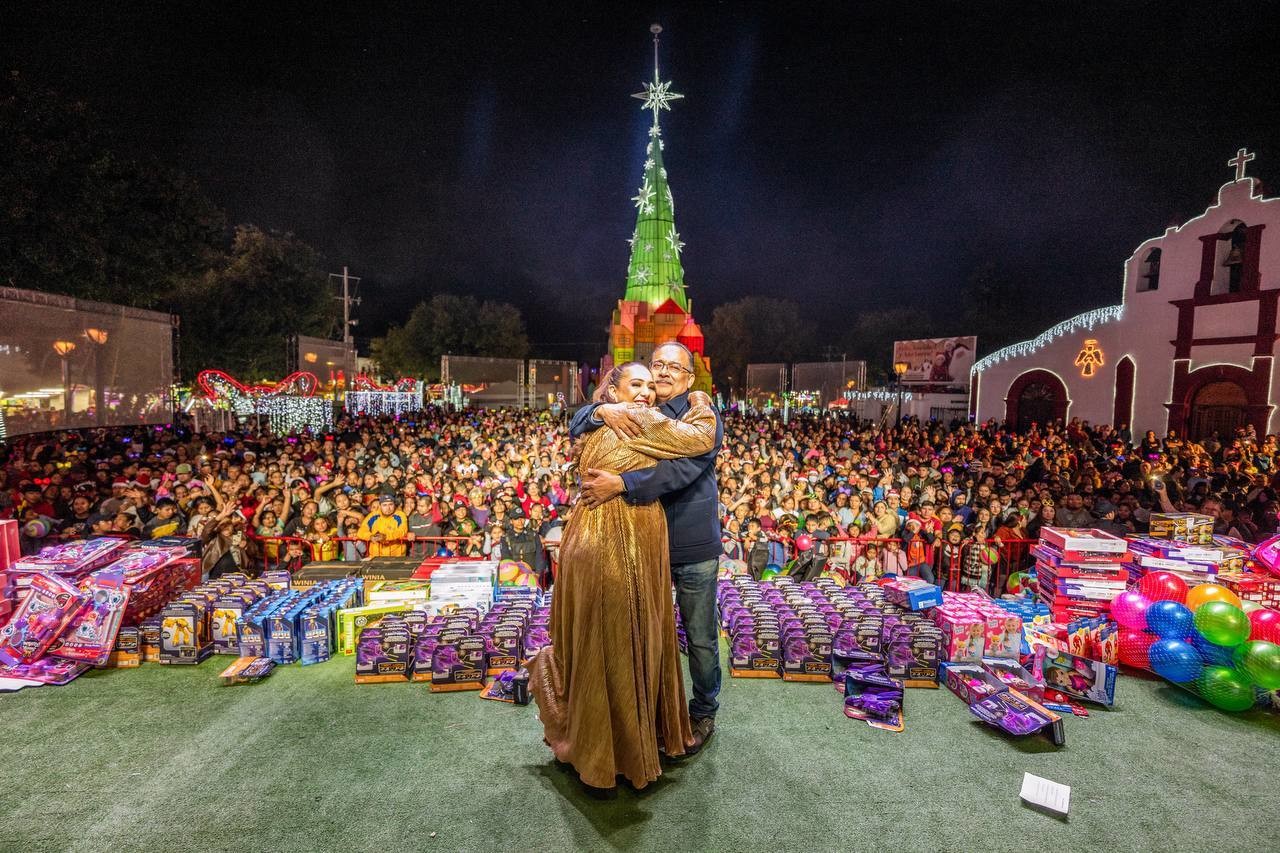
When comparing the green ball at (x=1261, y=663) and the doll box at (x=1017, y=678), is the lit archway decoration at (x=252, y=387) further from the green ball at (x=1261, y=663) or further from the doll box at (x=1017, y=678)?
the green ball at (x=1261, y=663)

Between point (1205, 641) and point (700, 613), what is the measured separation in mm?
3770

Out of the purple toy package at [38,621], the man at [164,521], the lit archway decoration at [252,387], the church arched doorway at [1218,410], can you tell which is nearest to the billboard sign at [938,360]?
the church arched doorway at [1218,410]

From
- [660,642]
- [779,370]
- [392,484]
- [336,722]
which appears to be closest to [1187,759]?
[660,642]

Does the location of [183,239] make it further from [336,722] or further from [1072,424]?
[1072,424]

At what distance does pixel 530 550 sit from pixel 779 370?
27726mm

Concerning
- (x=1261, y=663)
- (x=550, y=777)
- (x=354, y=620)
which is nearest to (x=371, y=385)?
(x=354, y=620)

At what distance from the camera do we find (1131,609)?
174 inches

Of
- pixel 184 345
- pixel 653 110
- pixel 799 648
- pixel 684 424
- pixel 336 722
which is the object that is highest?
pixel 653 110

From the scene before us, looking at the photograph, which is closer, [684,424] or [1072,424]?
[684,424]

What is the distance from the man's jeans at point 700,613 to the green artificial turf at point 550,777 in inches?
18.6

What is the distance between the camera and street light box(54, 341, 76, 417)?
9987 millimetres

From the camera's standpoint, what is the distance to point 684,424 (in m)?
2.93

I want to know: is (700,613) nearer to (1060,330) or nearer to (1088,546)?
(1088,546)

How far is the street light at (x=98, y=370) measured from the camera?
1060 cm
